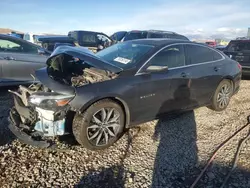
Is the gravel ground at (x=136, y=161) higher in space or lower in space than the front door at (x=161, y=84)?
lower

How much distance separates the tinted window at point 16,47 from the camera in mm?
5490

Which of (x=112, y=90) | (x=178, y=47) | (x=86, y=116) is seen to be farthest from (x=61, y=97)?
(x=178, y=47)

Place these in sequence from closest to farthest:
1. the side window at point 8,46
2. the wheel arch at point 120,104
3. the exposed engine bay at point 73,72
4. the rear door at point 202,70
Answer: the wheel arch at point 120,104 → the exposed engine bay at point 73,72 → the rear door at point 202,70 → the side window at point 8,46

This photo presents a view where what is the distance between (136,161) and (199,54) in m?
2.59

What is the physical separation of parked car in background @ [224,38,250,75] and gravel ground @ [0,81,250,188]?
4525 mm

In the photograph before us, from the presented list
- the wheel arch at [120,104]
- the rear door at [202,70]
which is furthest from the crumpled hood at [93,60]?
the rear door at [202,70]

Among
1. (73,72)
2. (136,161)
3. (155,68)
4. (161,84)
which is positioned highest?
(155,68)

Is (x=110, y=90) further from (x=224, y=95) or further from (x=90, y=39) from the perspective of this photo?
(x=90, y=39)

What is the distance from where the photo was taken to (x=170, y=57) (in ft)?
13.1

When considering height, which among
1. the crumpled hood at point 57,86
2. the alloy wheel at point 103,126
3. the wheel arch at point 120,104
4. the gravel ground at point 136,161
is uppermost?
the crumpled hood at point 57,86

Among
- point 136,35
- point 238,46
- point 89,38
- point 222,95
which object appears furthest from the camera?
point 89,38

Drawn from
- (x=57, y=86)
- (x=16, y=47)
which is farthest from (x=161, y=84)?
(x=16, y=47)

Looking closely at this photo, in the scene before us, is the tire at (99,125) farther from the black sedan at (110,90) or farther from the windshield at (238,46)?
the windshield at (238,46)

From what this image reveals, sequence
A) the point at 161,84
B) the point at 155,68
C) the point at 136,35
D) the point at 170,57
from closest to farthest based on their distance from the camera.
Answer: the point at 155,68 → the point at 161,84 → the point at 170,57 → the point at 136,35
